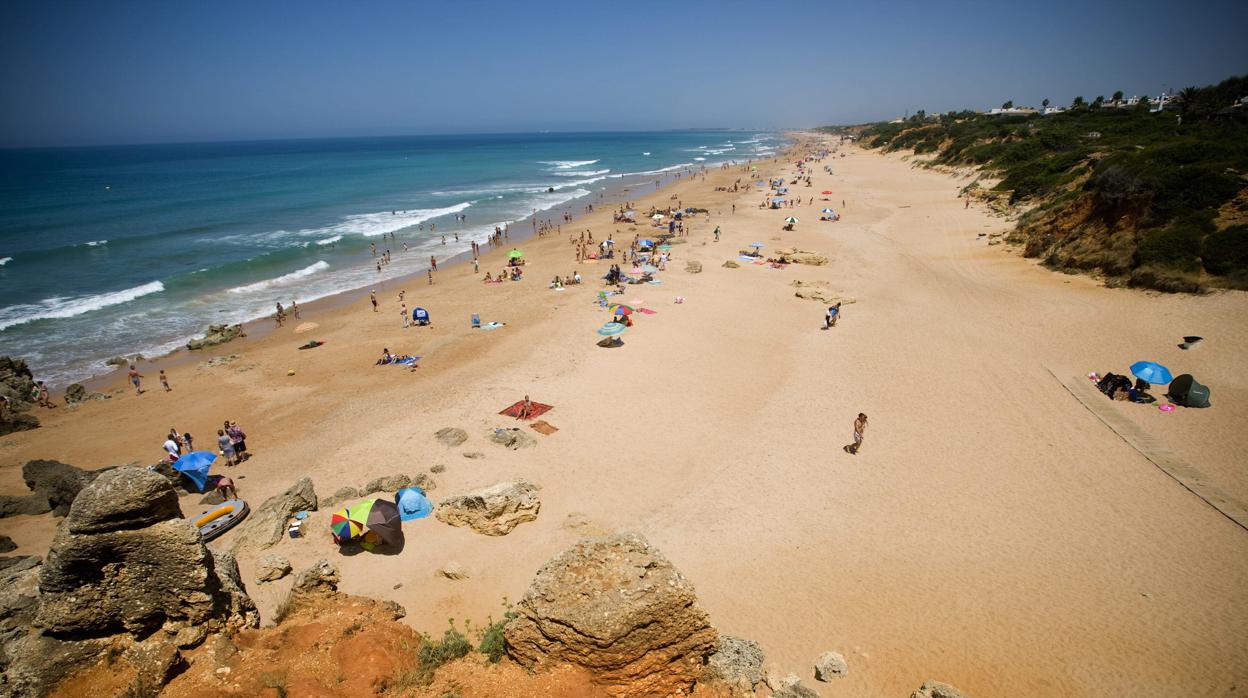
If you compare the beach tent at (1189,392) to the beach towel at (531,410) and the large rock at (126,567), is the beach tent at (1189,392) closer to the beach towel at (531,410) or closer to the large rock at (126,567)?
the beach towel at (531,410)

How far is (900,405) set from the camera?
15.5 m

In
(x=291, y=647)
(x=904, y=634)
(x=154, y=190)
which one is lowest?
(x=904, y=634)

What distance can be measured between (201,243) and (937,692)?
4957cm

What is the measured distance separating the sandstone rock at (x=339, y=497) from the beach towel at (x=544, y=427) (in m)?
4.70

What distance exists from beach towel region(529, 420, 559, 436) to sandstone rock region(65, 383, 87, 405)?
1661cm

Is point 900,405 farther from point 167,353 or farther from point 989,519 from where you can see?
point 167,353

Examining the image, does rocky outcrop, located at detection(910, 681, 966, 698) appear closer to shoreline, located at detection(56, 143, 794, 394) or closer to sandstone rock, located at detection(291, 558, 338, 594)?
sandstone rock, located at detection(291, 558, 338, 594)

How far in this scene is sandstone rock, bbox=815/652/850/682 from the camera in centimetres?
761

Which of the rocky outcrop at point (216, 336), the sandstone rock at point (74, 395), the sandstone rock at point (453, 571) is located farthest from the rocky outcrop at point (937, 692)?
the rocky outcrop at point (216, 336)

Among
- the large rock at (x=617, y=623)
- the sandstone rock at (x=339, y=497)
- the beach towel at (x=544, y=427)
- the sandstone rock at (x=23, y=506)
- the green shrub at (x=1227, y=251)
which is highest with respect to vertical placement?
the green shrub at (x=1227, y=251)

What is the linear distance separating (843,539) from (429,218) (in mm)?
47483

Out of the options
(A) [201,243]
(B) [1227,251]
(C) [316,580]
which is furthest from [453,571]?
(A) [201,243]

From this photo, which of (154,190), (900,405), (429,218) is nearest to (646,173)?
(429,218)

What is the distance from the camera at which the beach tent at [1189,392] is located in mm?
14500
